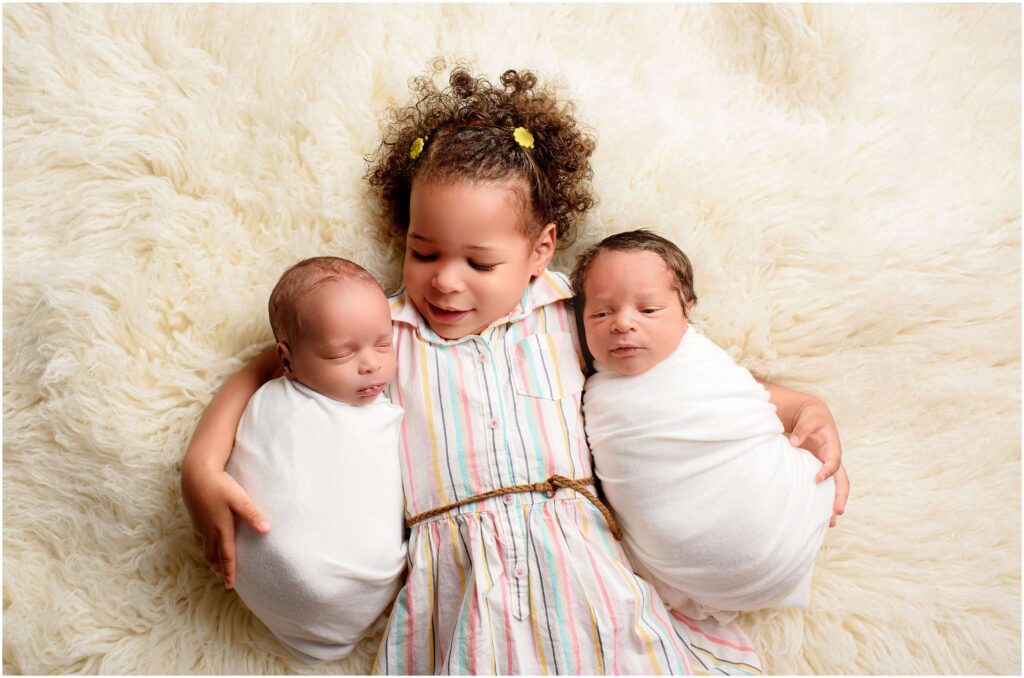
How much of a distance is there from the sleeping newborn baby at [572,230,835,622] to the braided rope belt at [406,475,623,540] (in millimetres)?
24

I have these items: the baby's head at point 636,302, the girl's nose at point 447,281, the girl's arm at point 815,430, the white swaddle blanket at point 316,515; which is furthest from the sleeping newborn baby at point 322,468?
the girl's arm at point 815,430

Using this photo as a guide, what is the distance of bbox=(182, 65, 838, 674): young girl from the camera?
149cm

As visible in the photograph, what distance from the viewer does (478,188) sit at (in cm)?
159

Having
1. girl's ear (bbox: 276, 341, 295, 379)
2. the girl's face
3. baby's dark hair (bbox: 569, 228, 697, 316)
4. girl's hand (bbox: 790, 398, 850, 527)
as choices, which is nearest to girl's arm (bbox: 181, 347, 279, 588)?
girl's ear (bbox: 276, 341, 295, 379)

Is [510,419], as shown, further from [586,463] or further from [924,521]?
[924,521]

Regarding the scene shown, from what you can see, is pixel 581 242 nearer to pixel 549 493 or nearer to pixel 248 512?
pixel 549 493

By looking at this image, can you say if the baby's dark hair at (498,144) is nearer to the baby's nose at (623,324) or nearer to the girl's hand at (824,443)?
the baby's nose at (623,324)

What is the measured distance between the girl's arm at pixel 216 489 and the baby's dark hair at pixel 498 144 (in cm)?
53

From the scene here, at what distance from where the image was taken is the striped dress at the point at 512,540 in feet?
4.87

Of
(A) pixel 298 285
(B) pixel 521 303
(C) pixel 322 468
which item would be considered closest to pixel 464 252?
(B) pixel 521 303

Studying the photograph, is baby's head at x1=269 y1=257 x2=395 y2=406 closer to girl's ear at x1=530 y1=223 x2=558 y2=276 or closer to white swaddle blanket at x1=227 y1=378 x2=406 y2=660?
white swaddle blanket at x1=227 y1=378 x2=406 y2=660

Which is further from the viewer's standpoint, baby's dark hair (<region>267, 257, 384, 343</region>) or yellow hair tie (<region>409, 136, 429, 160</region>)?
yellow hair tie (<region>409, 136, 429, 160</region>)

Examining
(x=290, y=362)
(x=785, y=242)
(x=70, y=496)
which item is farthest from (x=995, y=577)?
(x=70, y=496)

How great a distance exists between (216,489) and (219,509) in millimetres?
38
